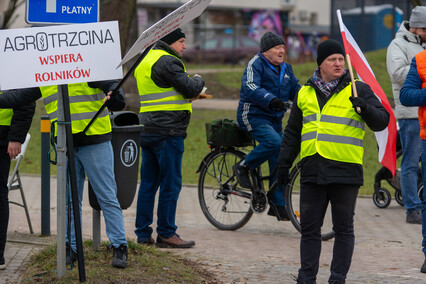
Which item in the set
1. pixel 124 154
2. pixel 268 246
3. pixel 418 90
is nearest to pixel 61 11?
pixel 124 154

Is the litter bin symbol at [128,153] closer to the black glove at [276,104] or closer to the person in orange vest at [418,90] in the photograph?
the black glove at [276,104]

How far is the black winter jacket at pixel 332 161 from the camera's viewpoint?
17.7ft

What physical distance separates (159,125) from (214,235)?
1.40m

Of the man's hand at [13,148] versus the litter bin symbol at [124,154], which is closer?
the litter bin symbol at [124,154]

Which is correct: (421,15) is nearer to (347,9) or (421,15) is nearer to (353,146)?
(353,146)

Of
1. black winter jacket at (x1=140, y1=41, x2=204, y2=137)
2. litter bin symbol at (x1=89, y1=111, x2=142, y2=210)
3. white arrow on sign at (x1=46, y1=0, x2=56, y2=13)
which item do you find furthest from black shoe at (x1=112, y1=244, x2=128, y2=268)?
white arrow on sign at (x1=46, y1=0, x2=56, y2=13)

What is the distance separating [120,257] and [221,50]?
101ft

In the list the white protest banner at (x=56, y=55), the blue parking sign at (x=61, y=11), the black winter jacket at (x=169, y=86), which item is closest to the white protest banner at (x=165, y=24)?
the white protest banner at (x=56, y=55)

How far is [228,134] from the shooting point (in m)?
7.93

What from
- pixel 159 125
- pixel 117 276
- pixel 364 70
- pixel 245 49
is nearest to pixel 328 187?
pixel 364 70

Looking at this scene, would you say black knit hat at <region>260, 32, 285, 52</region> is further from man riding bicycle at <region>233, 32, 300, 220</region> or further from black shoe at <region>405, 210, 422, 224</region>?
black shoe at <region>405, 210, 422, 224</region>

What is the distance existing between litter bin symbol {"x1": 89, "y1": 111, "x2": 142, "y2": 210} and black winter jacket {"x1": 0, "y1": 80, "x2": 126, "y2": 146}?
0.27 meters

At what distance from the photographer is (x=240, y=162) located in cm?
792

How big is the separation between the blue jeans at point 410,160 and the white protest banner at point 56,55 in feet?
12.5
